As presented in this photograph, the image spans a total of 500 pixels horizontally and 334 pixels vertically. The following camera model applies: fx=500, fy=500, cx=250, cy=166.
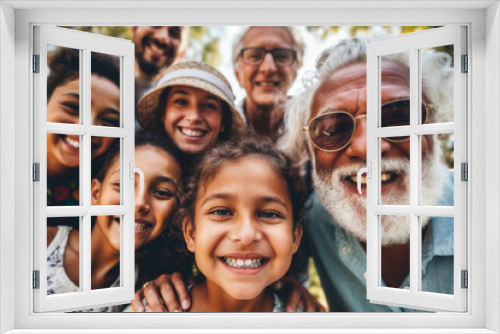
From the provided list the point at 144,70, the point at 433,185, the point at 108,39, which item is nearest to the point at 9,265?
the point at 108,39

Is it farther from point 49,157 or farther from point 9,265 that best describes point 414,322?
point 49,157

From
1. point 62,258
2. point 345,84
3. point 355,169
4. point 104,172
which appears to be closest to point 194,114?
point 104,172

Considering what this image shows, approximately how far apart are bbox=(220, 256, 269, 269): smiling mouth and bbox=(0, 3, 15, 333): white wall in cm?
149

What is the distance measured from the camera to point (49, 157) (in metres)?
3.52

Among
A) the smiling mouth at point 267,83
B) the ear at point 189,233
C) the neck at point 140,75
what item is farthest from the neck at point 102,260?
the smiling mouth at point 267,83

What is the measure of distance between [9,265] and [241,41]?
86.7 inches

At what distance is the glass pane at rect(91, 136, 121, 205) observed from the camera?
11.6ft

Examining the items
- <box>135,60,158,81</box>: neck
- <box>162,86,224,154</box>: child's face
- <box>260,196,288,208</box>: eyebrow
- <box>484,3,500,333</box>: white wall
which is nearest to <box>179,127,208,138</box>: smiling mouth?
<box>162,86,224,154</box>: child's face

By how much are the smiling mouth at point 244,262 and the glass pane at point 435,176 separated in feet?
4.08

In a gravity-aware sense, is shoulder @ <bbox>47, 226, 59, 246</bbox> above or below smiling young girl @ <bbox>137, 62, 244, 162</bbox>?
below

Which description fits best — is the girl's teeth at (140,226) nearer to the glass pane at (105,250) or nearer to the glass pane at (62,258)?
the glass pane at (105,250)

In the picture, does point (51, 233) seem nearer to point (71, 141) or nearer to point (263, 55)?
point (71, 141)

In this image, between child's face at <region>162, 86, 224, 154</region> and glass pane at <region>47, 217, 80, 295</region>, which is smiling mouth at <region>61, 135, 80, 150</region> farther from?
child's face at <region>162, 86, 224, 154</region>

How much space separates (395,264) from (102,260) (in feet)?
7.06
